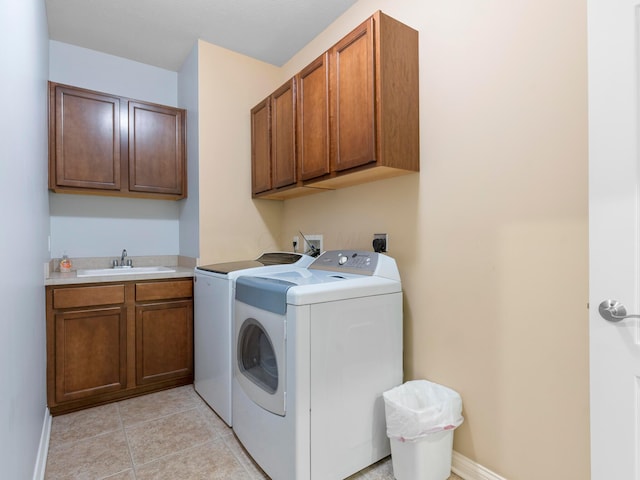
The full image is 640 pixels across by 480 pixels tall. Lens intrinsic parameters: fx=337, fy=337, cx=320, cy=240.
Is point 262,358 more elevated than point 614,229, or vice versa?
point 614,229

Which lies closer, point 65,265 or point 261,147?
point 65,265

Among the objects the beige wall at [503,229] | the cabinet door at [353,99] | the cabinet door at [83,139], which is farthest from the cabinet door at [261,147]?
the beige wall at [503,229]

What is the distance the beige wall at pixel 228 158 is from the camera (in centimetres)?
279

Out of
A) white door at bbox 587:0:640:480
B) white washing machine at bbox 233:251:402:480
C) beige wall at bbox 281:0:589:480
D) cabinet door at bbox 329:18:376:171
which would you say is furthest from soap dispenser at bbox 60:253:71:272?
white door at bbox 587:0:640:480

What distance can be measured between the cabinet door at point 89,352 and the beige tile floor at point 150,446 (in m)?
0.15

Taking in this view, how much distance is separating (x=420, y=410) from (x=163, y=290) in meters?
1.98

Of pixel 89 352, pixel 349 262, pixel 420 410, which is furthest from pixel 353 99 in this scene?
pixel 89 352

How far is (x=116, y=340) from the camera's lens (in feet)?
7.89

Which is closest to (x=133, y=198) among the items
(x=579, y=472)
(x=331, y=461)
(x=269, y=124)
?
(x=269, y=124)

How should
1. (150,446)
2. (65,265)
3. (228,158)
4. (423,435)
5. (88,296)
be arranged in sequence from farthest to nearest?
(228,158), (65,265), (88,296), (150,446), (423,435)

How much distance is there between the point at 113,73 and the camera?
297 centimetres

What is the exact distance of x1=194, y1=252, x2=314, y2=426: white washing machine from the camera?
6.65 feet

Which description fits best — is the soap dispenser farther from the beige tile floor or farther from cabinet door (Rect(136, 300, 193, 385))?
Result: the beige tile floor

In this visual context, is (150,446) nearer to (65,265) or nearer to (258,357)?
(258,357)
